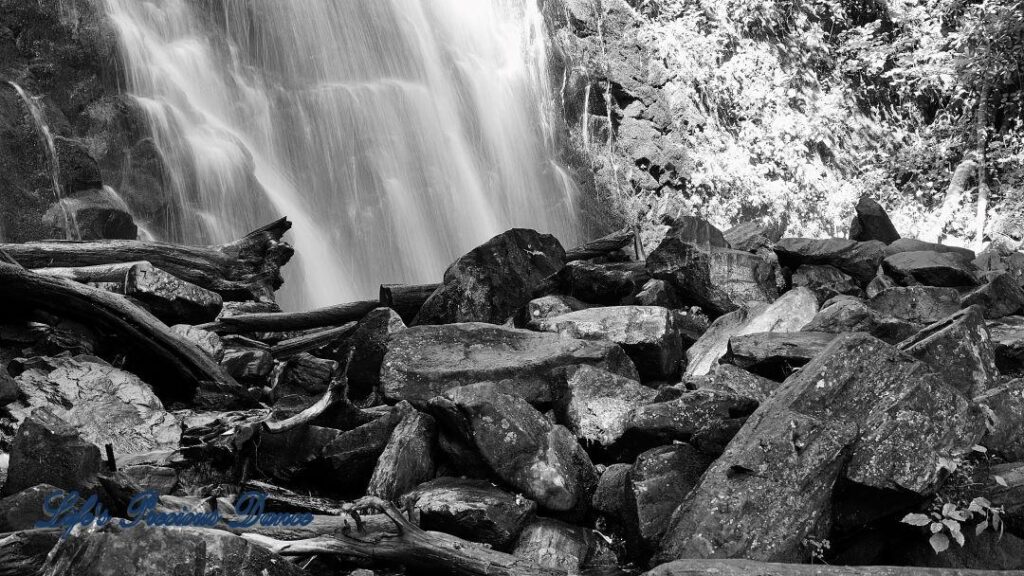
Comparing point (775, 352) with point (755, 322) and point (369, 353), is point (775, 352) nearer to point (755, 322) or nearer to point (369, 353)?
point (755, 322)

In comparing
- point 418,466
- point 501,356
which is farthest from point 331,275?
point 418,466

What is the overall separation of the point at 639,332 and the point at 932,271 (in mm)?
3001

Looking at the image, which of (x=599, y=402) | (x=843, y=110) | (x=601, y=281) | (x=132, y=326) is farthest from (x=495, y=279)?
(x=843, y=110)

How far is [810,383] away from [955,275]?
3.72 m

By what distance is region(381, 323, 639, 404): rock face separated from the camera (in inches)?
186

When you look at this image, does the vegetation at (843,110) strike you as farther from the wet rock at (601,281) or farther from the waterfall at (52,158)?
the waterfall at (52,158)

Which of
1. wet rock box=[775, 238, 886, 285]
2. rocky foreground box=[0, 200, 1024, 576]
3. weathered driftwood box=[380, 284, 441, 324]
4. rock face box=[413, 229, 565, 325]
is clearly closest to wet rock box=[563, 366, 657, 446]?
rocky foreground box=[0, 200, 1024, 576]

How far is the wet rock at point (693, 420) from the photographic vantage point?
390 centimetres

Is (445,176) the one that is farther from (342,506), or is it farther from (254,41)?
(342,506)

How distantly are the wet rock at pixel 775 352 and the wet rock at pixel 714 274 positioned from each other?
158 cm

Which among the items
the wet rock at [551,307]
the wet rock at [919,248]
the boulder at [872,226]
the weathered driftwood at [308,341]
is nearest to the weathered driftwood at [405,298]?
the weathered driftwood at [308,341]

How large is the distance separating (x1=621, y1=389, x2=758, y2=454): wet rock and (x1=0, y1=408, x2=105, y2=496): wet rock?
2.48 meters

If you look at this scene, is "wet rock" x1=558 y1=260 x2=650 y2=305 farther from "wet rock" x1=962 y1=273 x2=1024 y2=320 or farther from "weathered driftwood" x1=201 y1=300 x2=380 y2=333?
"wet rock" x1=962 y1=273 x2=1024 y2=320

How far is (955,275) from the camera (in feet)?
22.2
